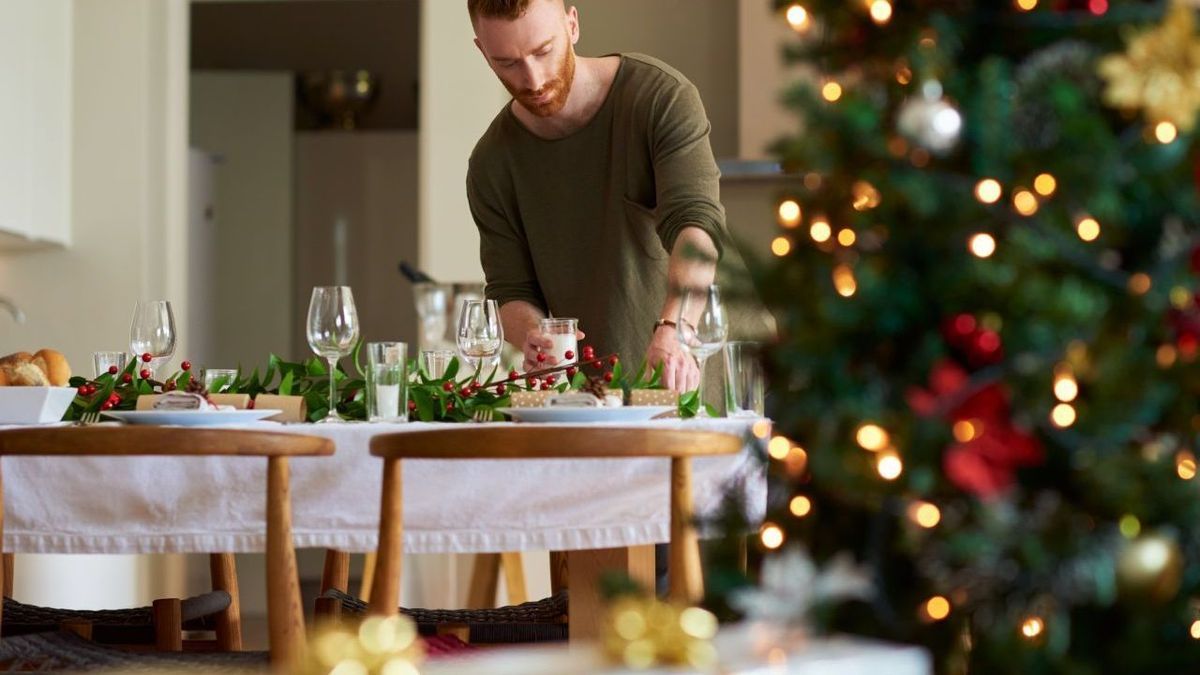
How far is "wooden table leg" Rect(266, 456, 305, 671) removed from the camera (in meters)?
1.80

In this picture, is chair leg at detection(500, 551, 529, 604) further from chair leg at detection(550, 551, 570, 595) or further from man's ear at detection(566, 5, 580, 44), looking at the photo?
man's ear at detection(566, 5, 580, 44)

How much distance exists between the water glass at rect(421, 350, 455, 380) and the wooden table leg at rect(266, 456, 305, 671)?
0.71 meters

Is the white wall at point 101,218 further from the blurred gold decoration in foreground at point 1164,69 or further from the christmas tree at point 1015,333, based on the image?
the blurred gold decoration in foreground at point 1164,69

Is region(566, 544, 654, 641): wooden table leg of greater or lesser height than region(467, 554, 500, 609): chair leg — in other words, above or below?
above

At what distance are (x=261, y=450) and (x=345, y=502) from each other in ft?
0.79

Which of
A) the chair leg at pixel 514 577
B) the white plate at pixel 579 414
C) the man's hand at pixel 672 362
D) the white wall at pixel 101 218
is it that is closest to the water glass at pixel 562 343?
the man's hand at pixel 672 362

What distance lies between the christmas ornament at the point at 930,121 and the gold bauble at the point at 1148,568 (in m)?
0.33

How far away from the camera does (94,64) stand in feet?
16.5

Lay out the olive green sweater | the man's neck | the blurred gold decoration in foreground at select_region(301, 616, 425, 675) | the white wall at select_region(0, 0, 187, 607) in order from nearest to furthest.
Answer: the blurred gold decoration in foreground at select_region(301, 616, 425, 675), the olive green sweater, the man's neck, the white wall at select_region(0, 0, 187, 607)

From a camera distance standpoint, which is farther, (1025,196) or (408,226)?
(408,226)

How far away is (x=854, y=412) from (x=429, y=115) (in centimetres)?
398

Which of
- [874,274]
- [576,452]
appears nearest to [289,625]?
[576,452]

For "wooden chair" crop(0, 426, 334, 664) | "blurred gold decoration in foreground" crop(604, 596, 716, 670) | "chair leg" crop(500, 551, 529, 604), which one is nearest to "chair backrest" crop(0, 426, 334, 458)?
"wooden chair" crop(0, 426, 334, 664)

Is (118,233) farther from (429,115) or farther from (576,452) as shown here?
→ (576,452)
